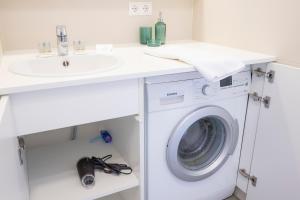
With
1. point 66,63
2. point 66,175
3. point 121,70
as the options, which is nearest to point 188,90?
A: point 121,70

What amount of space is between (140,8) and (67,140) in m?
1.00

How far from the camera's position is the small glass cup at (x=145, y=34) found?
169cm

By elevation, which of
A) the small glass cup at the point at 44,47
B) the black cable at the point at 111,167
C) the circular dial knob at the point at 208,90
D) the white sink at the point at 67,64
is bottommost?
the black cable at the point at 111,167

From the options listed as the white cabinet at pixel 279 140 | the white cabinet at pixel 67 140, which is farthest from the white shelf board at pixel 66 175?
the white cabinet at pixel 279 140

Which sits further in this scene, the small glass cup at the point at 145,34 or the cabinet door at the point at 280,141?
the small glass cup at the point at 145,34

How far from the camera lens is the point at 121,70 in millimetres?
1096

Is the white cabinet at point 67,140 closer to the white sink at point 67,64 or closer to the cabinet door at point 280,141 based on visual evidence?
the white sink at point 67,64

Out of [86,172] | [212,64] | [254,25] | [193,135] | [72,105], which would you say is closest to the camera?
[72,105]

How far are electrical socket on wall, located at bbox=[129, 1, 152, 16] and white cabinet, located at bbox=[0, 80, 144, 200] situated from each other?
0.73 m

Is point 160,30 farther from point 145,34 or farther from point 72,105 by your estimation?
point 72,105

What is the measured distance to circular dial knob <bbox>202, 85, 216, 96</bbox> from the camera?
127 centimetres

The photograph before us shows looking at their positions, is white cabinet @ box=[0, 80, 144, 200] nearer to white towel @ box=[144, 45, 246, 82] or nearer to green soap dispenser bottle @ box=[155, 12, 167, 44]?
white towel @ box=[144, 45, 246, 82]

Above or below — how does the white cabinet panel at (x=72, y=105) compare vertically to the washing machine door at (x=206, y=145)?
above

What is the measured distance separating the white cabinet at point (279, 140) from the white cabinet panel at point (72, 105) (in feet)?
2.35
